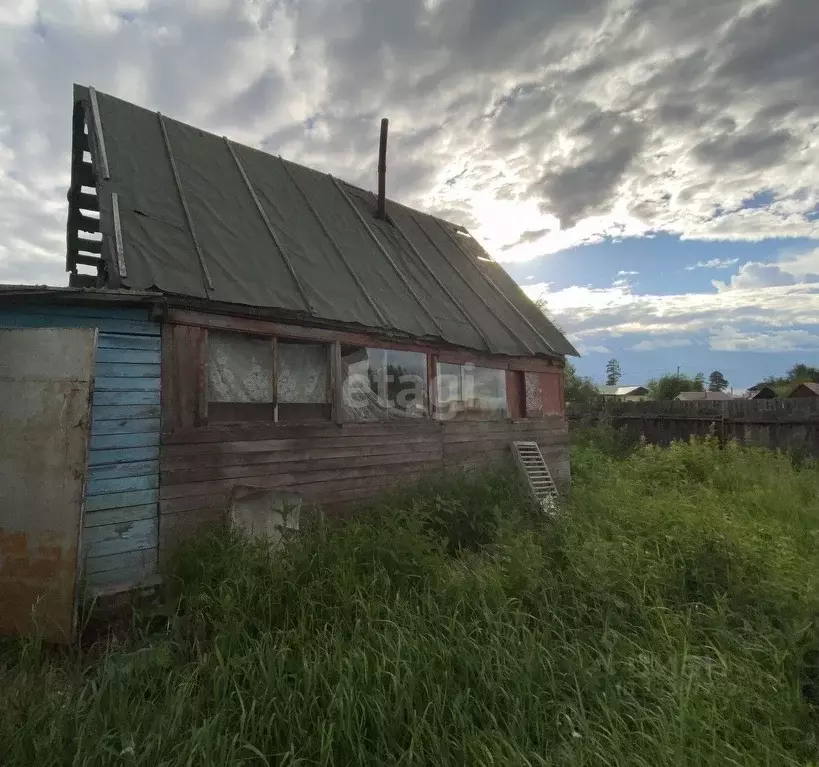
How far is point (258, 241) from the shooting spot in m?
7.20

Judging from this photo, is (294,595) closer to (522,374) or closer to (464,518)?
(464,518)

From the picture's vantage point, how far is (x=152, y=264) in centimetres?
544

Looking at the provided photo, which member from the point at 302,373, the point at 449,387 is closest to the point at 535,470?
the point at 449,387

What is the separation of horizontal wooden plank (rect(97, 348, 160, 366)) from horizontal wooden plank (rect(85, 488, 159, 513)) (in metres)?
1.28

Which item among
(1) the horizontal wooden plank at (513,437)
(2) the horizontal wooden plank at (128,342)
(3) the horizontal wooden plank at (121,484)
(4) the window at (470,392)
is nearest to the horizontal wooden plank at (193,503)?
(3) the horizontal wooden plank at (121,484)

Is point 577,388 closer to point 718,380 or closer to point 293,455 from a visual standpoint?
point 293,455

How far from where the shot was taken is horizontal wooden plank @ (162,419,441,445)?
5457 mm

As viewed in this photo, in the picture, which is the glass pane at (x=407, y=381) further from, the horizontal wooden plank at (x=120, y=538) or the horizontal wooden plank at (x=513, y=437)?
the horizontal wooden plank at (x=120, y=538)

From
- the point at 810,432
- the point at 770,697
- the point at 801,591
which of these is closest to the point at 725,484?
the point at 810,432

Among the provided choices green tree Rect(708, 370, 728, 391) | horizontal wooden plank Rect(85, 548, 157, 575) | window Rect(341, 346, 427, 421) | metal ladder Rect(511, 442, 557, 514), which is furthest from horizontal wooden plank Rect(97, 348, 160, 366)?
green tree Rect(708, 370, 728, 391)

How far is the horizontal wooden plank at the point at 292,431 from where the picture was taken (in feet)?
17.9

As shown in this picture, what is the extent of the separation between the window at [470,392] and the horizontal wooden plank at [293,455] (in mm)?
839

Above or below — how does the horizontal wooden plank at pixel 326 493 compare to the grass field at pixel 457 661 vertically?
above

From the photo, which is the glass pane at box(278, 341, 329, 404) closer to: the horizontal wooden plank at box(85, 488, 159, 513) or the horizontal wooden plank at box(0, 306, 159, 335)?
the horizontal wooden plank at box(0, 306, 159, 335)
